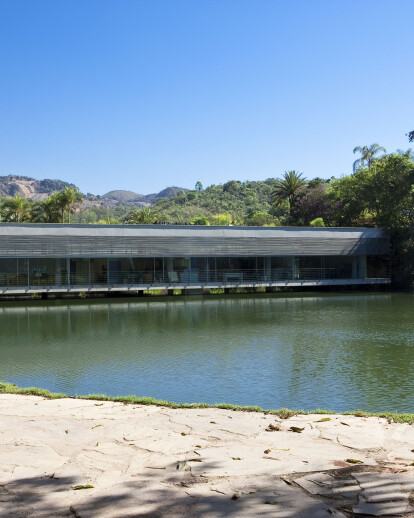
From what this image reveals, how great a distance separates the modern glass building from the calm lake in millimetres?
6125

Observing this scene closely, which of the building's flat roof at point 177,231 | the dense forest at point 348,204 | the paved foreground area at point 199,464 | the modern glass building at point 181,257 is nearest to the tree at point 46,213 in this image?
the dense forest at point 348,204

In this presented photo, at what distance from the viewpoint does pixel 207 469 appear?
4598 millimetres

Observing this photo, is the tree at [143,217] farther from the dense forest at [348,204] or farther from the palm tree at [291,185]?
the palm tree at [291,185]

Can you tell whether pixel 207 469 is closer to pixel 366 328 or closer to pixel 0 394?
pixel 0 394

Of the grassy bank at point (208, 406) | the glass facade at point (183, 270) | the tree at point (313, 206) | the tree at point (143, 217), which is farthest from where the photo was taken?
the tree at point (143, 217)

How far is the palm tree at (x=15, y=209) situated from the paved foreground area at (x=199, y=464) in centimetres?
4669

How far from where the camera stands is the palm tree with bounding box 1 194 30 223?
166ft

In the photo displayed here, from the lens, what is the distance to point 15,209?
167 ft

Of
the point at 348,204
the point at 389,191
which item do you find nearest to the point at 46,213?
the point at 348,204

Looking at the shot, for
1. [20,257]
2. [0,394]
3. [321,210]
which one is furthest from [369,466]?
[321,210]

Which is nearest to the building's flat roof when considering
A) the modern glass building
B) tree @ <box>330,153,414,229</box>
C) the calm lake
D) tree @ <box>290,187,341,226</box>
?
the modern glass building

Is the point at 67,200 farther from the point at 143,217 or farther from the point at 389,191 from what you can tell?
the point at 389,191

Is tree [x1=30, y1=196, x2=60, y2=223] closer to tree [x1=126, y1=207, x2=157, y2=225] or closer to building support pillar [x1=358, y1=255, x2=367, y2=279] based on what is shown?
tree [x1=126, y1=207, x2=157, y2=225]

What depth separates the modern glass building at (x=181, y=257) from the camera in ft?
106
